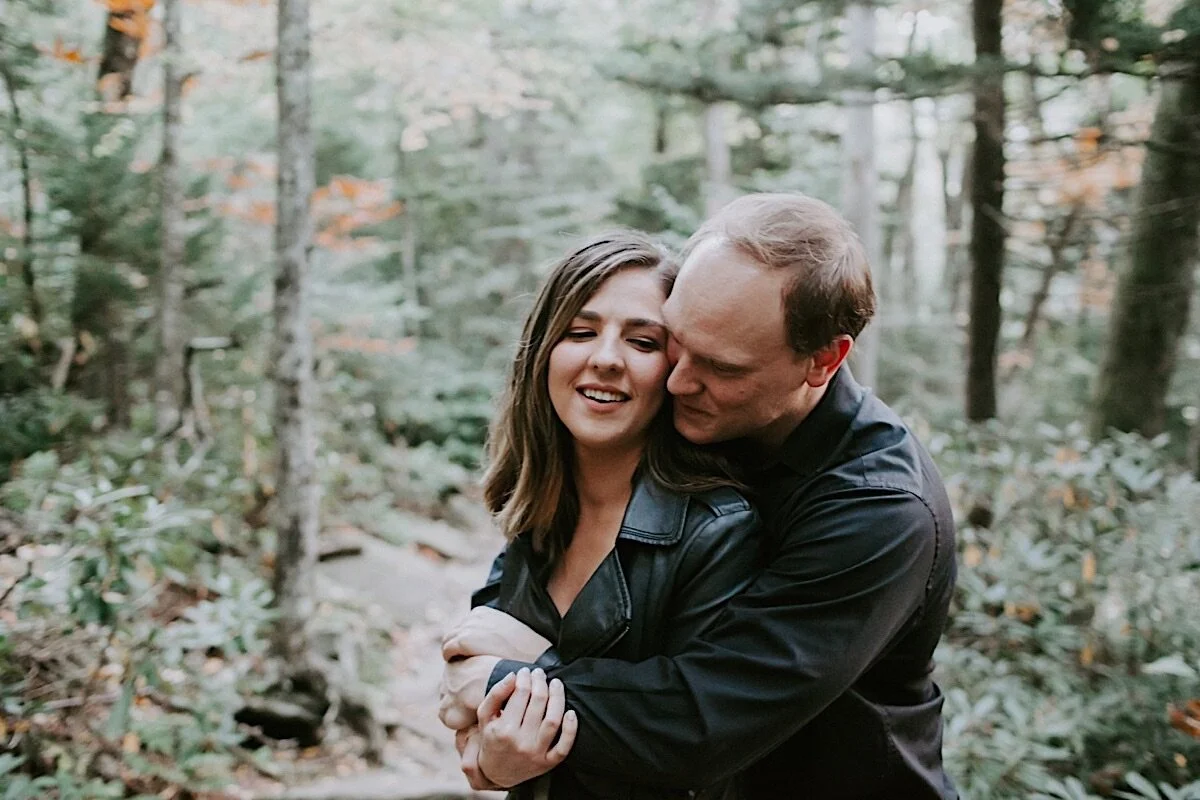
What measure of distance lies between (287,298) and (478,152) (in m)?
10.8

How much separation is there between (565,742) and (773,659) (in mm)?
454

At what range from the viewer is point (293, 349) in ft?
16.8

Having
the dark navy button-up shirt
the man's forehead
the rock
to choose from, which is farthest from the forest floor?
the man's forehead

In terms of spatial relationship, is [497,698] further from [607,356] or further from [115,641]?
[115,641]

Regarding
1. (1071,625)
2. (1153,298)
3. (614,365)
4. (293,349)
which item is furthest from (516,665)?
(1153,298)

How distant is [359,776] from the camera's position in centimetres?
493

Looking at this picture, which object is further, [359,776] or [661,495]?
[359,776]

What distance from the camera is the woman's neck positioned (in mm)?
2055

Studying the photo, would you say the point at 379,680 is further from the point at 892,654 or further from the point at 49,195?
the point at 892,654

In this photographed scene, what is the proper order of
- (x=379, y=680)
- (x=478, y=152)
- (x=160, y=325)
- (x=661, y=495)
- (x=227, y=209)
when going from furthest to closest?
(x=478, y=152) < (x=227, y=209) < (x=160, y=325) < (x=379, y=680) < (x=661, y=495)

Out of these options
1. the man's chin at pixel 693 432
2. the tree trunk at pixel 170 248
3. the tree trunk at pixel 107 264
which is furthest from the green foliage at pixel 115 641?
the man's chin at pixel 693 432

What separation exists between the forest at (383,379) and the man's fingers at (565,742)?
1123 millimetres

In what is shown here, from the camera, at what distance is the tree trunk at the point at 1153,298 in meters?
5.00

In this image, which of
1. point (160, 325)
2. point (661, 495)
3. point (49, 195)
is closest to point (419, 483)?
point (160, 325)
